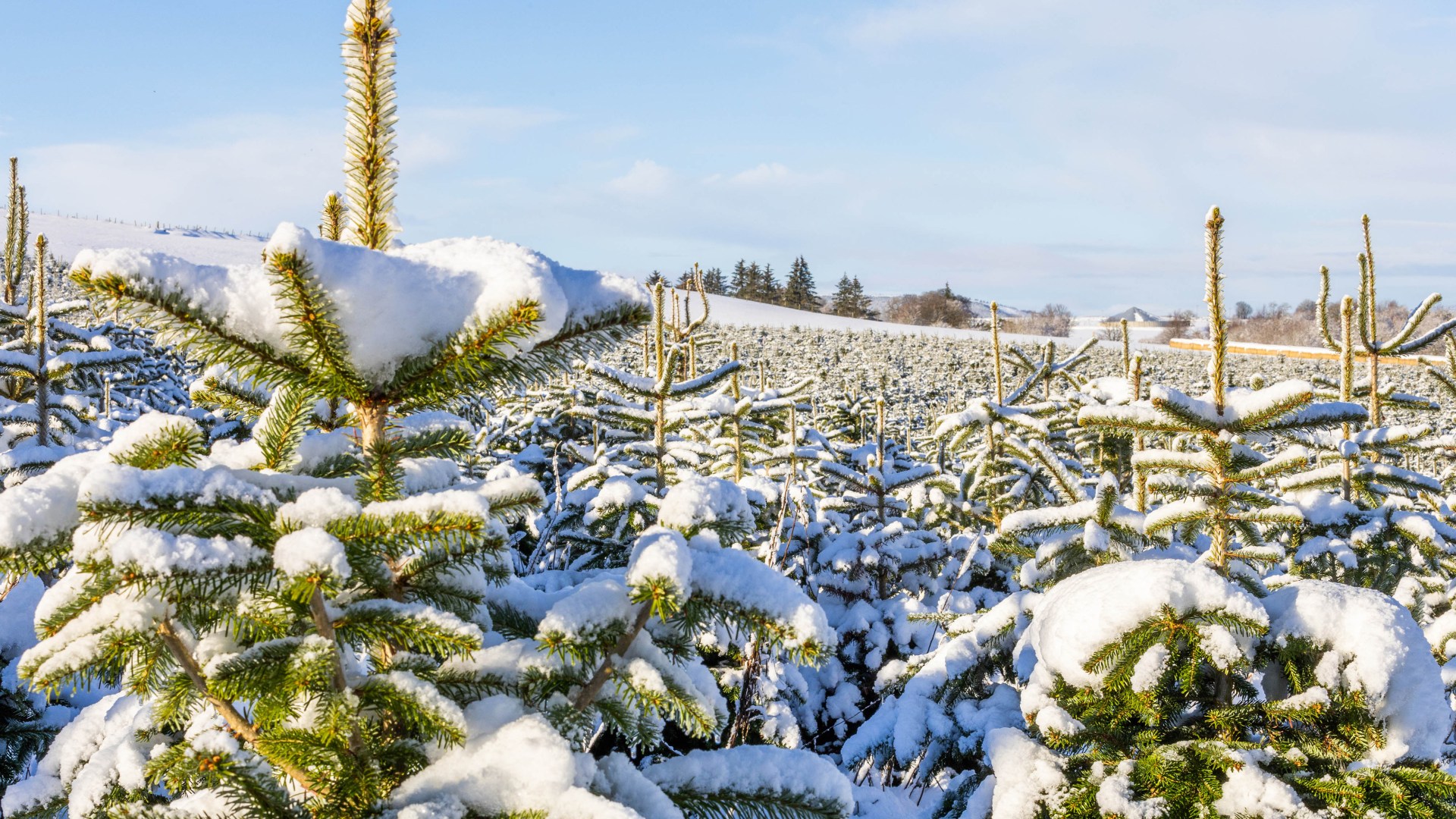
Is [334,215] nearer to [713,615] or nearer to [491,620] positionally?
[491,620]

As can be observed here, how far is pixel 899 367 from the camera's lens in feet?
95.5

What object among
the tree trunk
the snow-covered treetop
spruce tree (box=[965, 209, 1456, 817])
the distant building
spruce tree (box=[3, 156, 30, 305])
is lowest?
spruce tree (box=[965, 209, 1456, 817])

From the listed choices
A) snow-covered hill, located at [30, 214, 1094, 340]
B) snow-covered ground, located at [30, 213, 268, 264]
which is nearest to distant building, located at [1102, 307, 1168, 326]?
snow-covered hill, located at [30, 214, 1094, 340]

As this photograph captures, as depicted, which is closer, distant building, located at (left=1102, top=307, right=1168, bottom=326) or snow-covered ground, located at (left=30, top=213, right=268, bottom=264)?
snow-covered ground, located at (left=30, top=213, right=268, bottom=264)

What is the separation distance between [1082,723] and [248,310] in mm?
2295

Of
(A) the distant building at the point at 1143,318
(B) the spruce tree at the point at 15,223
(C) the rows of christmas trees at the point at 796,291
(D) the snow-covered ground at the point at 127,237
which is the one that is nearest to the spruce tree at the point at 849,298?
(C) the rows of christmas trees at the point at 796,291

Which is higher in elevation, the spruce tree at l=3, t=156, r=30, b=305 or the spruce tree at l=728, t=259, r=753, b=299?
the spruce tree at l=728, t=259, r=753, b=299

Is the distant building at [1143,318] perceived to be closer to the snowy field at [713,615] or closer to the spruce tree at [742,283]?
the spruce tree at [742,283]

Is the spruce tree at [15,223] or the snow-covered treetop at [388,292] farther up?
the spruce tree at [15,223]

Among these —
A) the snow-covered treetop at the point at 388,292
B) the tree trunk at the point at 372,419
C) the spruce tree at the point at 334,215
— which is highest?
the spruce tree at the point at 334,215

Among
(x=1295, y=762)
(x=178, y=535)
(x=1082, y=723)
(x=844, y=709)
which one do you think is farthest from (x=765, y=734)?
(x=178, y=535)

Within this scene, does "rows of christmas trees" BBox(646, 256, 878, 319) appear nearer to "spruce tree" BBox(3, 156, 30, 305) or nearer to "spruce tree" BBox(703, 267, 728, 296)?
"spruce tree" BBox(703, 267, 728, 296)

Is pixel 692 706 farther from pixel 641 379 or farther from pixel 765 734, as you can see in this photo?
pixel 641 379

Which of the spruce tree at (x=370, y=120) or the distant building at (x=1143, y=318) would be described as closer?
the spruce tree at (x=370, y=120)
